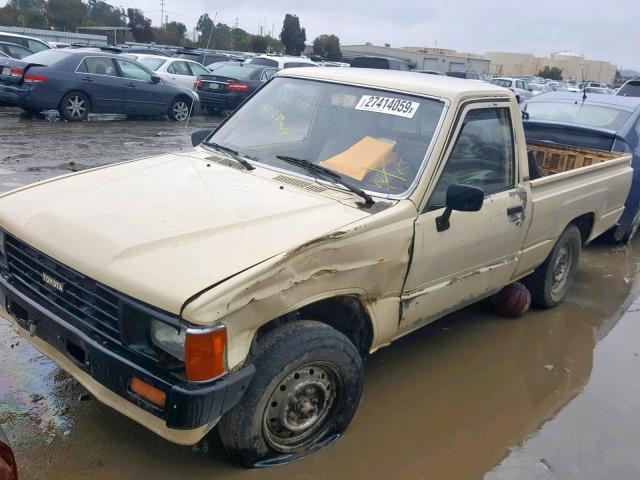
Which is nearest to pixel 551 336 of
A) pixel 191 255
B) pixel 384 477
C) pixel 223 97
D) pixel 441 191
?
pixel 441 191

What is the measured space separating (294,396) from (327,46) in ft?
173

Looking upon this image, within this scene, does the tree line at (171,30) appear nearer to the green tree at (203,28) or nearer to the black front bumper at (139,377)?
the green tree at (203,28)

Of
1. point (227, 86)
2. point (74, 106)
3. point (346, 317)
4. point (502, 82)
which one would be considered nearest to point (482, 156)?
point (346, 317)

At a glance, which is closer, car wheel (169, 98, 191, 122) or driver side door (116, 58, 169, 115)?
driver side door (116, 58, 169, 115)

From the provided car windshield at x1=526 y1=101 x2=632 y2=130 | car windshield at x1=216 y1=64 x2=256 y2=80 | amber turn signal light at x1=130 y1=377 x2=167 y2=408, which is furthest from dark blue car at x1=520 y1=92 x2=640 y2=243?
car windshield at x1=216 y1=64 x2=256 y2=80

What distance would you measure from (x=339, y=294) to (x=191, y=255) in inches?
31.0

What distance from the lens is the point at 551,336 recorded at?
5.11 metres

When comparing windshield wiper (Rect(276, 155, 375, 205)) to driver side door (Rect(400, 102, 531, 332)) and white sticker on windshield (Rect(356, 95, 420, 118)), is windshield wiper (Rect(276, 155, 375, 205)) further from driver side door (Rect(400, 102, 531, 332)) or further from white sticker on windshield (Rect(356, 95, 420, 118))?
white sticker on windshield (Rect(356, 95, 420, 118))

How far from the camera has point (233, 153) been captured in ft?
13.9

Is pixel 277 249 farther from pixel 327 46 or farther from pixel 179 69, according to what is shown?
pixel 327 46

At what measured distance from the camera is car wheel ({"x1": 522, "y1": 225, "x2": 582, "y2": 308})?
17.5 feet

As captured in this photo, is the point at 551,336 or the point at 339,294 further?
the point at 551,336

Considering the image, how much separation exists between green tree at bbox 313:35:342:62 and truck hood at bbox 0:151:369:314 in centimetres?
4564

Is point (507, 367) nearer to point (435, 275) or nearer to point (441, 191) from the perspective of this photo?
point (435, 275)
